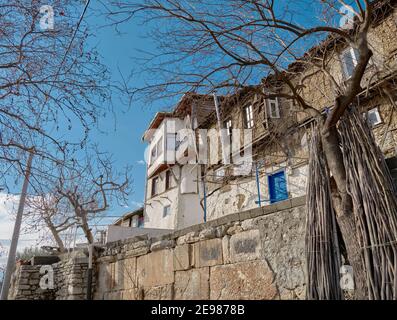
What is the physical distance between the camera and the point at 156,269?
4320 mm

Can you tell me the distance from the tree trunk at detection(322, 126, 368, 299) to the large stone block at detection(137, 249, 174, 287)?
2530mm

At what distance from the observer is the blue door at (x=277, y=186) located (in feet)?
30.7

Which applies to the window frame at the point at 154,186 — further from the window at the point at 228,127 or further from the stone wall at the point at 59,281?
the stone wall at the point at 59,281

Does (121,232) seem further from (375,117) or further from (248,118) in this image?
(375,117)

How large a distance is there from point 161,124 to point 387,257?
630 inches

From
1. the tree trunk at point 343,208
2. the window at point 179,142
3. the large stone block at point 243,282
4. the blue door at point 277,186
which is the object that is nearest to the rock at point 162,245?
the large stone block at point 243,282

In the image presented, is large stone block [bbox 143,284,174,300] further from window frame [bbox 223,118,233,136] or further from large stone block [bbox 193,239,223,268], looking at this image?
window frame [bbox 223,118,233,136]

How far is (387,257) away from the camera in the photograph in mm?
1959

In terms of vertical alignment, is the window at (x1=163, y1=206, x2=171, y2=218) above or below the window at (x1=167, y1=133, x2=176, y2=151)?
below

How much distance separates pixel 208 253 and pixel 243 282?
66cm

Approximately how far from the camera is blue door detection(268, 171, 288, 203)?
935 cm

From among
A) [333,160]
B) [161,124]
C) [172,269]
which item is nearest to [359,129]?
[333,160]

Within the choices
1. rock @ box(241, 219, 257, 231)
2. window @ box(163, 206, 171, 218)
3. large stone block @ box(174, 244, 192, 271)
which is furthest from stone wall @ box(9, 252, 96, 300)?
window @ box(163, 206, 171, 218)

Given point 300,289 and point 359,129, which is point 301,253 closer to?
→ point 300,289
